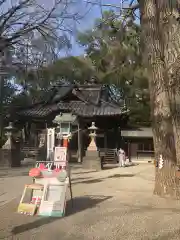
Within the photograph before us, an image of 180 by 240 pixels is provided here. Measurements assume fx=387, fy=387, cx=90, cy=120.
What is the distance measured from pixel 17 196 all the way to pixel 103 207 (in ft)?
9.90

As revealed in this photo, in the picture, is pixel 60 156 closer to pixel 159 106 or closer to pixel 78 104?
pixel 159 106

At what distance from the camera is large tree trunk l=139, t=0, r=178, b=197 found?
10398mm

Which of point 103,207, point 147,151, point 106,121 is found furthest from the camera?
point 147,151

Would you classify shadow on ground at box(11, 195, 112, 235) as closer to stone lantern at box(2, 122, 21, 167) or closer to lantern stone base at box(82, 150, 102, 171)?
lantern stone base at box(82, 150, 102, 171)

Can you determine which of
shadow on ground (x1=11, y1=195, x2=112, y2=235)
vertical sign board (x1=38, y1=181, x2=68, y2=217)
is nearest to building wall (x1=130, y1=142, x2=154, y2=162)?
shadow on ground (x1=11, y1=195, x2=112, y2=235)

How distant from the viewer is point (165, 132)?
10.6 m

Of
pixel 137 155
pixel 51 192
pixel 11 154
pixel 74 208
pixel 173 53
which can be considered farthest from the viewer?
pixel 137 155

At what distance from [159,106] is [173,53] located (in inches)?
60.0

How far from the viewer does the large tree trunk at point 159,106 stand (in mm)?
10398

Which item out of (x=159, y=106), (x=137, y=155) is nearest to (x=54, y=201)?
(x=159, y=106)

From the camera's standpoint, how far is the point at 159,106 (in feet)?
34.9

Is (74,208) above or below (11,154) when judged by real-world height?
below

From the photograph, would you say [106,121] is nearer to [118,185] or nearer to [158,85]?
[118,185]

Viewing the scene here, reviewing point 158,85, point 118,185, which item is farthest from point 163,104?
point 118,185
